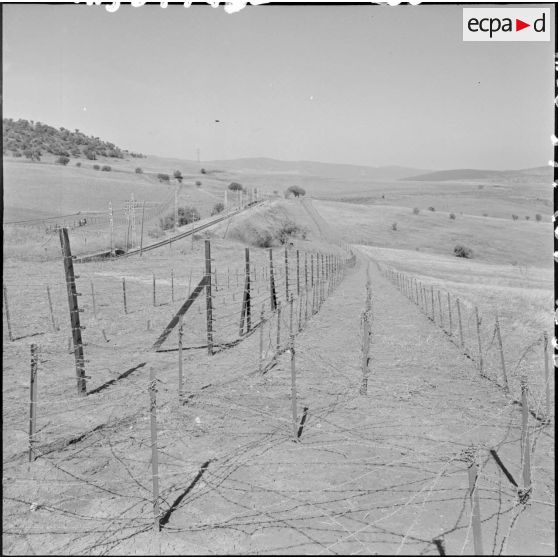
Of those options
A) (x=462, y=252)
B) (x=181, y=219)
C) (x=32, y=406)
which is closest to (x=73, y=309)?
(x=32, y=406)

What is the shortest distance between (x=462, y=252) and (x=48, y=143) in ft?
308

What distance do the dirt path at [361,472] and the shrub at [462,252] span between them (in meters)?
70.0

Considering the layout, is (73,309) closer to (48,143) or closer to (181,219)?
(181,219)

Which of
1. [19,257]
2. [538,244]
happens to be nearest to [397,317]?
[19,257]

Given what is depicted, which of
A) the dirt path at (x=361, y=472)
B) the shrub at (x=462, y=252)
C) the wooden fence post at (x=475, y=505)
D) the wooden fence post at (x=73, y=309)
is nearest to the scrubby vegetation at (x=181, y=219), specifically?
the shrub at (x=462, y=252)

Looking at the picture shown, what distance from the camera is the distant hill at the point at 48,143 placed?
11331 centimetres

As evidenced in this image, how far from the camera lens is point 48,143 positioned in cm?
12875

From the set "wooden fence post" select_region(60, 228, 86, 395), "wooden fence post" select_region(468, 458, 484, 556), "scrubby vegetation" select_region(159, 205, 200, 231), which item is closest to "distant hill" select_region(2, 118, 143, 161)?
"scrubby vegetation" select_region(159, 205, 200, 231)

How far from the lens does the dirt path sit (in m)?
6.09

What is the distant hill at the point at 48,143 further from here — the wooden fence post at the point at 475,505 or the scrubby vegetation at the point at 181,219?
the wooden fence post at the point at 475,505

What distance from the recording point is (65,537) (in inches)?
245

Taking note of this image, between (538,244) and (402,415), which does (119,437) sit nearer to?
(402,415)

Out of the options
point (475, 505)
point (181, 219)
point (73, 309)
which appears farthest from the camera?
point (181, 219)

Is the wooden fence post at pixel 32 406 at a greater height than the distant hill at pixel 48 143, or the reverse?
the distant hill at pixel 48 143
